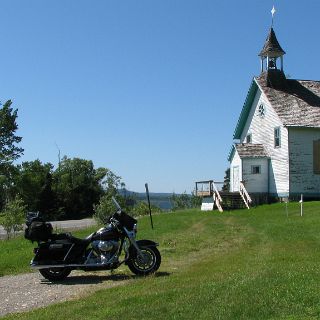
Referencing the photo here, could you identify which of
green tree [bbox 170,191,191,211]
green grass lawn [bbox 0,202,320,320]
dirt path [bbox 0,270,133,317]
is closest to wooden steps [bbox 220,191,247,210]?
green tree [bbox 170,191,191,211]

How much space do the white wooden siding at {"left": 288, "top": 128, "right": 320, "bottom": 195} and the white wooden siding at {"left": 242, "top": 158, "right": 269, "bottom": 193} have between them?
90.6 inches

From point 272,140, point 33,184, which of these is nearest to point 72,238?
point 272,140

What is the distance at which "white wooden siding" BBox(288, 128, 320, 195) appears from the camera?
36.5 metres

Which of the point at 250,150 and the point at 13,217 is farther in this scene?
the point at 250,150

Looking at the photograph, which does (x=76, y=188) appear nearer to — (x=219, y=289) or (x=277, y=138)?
(x=277, y=138)

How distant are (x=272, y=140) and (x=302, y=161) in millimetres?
2544

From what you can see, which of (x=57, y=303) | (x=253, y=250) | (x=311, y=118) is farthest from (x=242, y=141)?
(x=57, y=303)

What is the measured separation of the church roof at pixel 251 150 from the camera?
Result: 38.4 metres

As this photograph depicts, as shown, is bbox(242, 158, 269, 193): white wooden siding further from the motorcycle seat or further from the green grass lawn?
the motorcycle seat

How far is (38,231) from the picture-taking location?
1174 centimetres

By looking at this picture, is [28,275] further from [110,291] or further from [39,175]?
[39,175]

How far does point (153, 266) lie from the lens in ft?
38.7

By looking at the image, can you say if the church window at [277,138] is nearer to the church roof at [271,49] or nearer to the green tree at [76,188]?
the church roof at [271,49]

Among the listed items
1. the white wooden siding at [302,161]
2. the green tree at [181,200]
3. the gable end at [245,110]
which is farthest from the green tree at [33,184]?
the white wooden siding at [302,161]
